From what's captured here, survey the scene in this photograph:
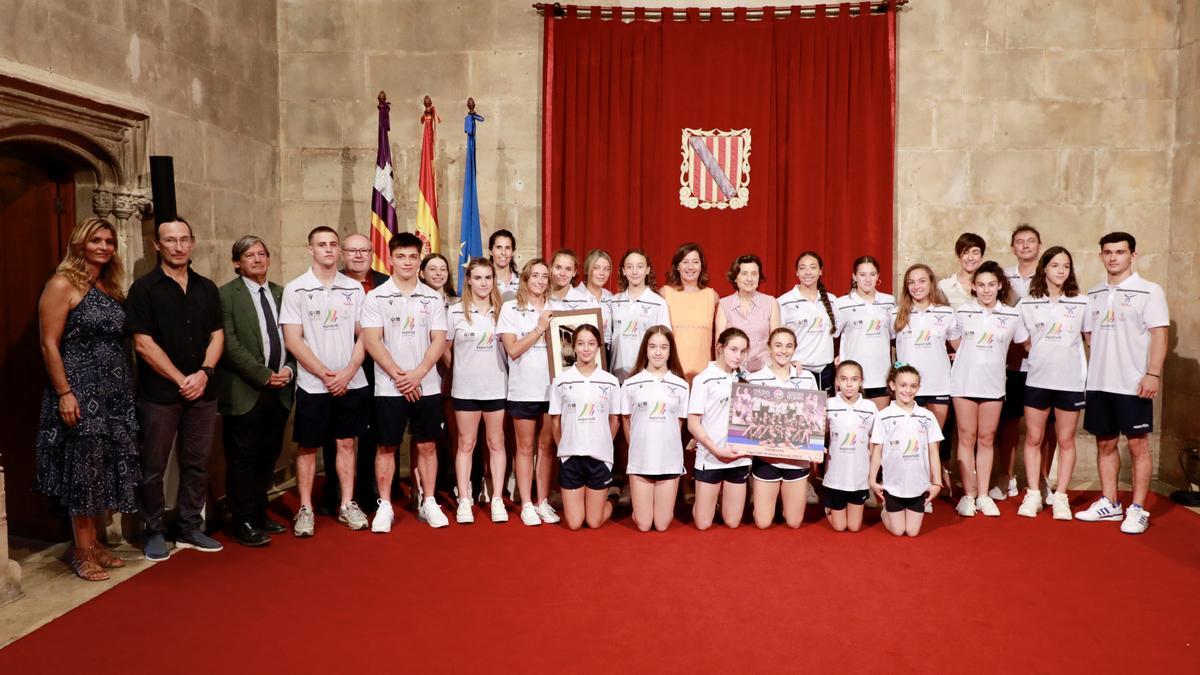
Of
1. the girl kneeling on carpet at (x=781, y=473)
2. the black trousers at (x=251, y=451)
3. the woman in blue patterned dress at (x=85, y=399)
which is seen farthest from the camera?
the girl kneeling on carpet at (x=781, y=473)

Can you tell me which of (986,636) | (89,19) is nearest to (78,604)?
(89,19)

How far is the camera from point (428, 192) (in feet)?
21.2

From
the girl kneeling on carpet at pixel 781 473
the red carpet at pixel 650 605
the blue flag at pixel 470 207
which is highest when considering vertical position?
the blue flag at pixel 470 207

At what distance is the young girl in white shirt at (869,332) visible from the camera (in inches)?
213

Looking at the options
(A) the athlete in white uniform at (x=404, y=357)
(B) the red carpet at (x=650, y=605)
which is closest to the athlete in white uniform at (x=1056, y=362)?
(B) the red carpet at (x=650, y=605)

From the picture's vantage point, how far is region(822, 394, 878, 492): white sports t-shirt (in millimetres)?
4961

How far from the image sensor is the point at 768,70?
6777mm

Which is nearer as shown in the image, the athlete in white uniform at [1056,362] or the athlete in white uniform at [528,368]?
the athlete in white uniform at [528,368]

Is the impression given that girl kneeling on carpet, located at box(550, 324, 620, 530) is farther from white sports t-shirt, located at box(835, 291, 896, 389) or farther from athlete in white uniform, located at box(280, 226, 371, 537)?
white sports t-shirt, located at box(835, 291, 896, 389)

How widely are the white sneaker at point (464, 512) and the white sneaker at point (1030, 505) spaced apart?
138 inches

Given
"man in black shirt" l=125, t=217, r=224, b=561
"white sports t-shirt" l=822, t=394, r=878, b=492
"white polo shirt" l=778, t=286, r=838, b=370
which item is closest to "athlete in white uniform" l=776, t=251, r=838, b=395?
"white polo shirt" l=778, t=286, r=838, b=370

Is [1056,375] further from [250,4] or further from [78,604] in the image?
[250,4]

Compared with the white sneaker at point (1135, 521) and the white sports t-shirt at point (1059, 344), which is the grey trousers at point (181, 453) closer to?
the white sports t-shirt at point (1059, 344)

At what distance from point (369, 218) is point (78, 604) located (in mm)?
4032
